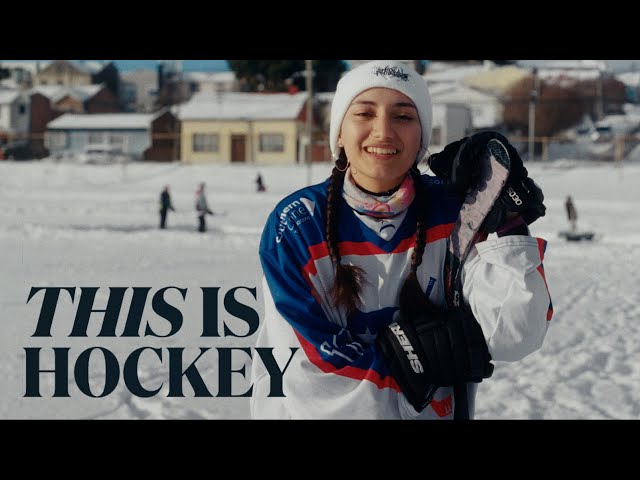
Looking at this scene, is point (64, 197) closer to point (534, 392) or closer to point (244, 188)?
point (244, 188)

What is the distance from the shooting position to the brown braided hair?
74.7 inches

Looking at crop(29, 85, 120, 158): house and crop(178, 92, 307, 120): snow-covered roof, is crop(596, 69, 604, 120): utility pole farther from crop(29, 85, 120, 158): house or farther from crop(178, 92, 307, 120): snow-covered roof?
crop(29, 85, 120, 158): house

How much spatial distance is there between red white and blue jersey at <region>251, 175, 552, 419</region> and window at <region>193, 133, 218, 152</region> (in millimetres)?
28699

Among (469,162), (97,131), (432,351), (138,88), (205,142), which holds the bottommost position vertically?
(205,142)

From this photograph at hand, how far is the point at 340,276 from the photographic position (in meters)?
1.89

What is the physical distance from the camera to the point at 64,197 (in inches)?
894

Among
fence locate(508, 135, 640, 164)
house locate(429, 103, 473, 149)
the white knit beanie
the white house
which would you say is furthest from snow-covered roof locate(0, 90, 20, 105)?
the white knit beanie

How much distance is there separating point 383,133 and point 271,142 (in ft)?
92.9

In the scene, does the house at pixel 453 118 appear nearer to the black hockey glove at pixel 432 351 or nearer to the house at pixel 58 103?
the house at pixel 58 103

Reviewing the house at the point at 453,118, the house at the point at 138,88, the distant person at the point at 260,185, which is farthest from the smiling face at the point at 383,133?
the house at the point at 138,88

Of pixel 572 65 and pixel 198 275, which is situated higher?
pixel 572 65

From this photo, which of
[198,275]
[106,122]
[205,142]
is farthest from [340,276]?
[106,122]

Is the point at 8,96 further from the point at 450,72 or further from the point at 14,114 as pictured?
the point at 450,72

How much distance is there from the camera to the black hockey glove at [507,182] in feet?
6.12
